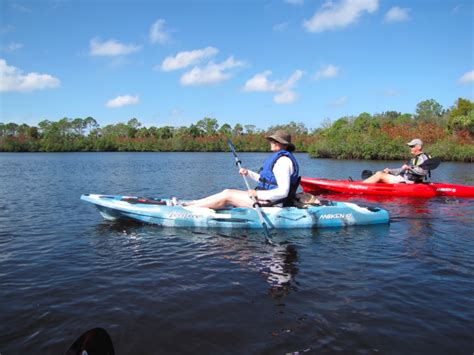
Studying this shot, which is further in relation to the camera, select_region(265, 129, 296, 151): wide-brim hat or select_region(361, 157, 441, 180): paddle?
select_region(361, 157, 441, 180): paddle

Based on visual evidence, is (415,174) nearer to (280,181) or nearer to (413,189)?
(413,189)

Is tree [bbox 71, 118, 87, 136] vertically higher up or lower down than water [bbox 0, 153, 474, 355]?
higher up

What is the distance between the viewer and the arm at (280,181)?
22.4ft

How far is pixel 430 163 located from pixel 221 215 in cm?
759

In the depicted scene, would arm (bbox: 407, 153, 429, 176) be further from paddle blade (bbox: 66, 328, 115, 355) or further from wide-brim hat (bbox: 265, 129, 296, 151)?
paddle blade (bbox: 66, 328, 115, 355)

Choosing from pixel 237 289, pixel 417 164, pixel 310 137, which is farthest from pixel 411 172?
pixel 310 137

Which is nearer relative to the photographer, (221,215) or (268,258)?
(268,258)

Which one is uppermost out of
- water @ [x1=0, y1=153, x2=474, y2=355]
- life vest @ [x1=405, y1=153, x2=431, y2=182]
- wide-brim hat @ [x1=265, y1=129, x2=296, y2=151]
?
wide-brim hat @ [x1=265, y1=129, x2=296, y2=151]

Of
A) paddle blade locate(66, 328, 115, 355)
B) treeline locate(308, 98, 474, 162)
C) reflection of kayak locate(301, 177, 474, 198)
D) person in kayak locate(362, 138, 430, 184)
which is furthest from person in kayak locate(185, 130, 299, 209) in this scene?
treeline locate(308, 98, 474, 162)

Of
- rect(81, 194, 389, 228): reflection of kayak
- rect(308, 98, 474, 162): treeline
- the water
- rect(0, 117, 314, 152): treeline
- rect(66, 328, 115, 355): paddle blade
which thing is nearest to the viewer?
rect(66, 328, 115, 355): paddle blade

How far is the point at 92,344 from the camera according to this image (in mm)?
2725

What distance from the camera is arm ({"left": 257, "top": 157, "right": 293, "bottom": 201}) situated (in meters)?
6.81

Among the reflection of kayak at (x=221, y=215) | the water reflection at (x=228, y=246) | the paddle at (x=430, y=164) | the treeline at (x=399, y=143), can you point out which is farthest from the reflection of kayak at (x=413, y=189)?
the treeline at (x=399, y=143)

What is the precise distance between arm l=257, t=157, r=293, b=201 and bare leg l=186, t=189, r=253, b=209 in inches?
14.7
